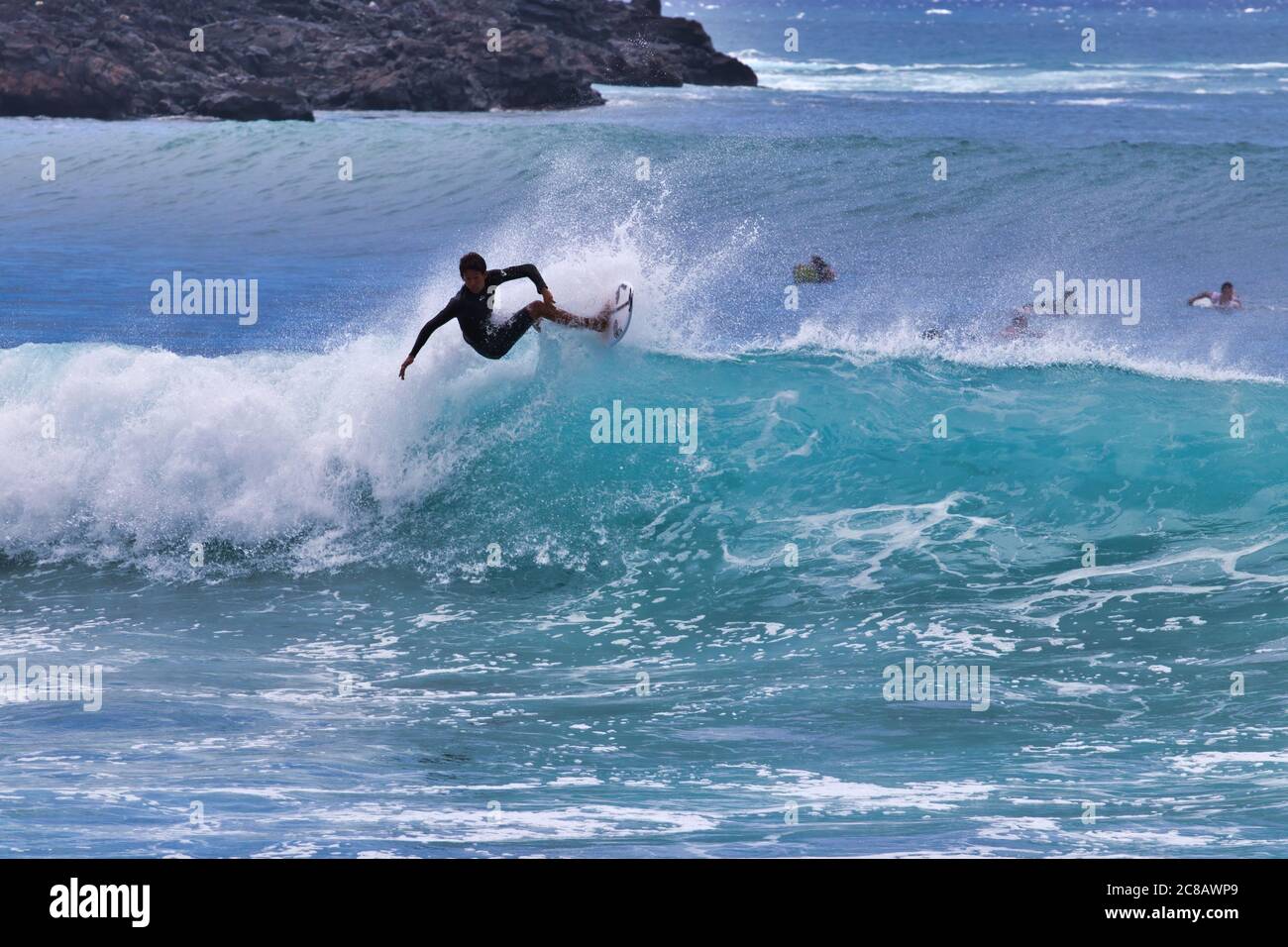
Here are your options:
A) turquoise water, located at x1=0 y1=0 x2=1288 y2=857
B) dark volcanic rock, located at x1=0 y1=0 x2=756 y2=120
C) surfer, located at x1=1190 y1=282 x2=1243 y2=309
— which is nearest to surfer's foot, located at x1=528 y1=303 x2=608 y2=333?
turquoise water, located at x1=0 y1=0 x2=1288 y2=857

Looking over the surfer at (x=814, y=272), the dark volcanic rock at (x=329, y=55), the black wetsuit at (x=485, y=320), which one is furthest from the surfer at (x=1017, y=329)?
the dark volcanic rock at (x=329, y=55)

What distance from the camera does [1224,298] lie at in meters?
23.7

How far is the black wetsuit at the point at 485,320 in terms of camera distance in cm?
1193

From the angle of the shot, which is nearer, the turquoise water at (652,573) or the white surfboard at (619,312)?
the turquoise water at (652,573)

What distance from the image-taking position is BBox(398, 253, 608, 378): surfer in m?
11.8

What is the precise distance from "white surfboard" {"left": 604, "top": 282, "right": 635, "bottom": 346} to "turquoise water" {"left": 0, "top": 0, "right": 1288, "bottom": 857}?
7.9 inches

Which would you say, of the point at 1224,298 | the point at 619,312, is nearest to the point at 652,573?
the point at 619,312

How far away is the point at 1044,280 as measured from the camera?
27.2 m

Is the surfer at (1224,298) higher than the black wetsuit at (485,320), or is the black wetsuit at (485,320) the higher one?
the surfer at (1224,298)

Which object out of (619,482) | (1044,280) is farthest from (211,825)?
(1044,280)

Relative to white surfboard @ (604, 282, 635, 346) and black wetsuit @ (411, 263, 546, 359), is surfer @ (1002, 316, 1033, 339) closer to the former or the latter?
white surfboard @ (604, 282, 635, 346)

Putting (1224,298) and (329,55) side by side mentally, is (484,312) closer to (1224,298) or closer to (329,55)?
(1224,298)

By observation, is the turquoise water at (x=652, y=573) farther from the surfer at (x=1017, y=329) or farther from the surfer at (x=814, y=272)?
the surfer at (x=1017, y=329)

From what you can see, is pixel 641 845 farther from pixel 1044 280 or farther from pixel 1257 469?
pixel 1044 280
